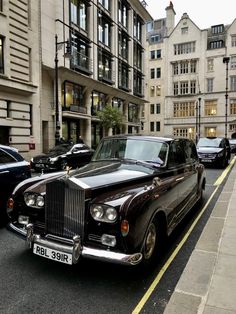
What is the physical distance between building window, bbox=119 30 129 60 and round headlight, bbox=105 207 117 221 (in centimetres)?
3465

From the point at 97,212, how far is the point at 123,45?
3630 cm

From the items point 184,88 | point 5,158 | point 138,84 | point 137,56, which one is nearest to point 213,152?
point 5,158

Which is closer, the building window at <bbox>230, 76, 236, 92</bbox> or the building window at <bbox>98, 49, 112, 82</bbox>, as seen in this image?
the building window at <bbox>98, 49, 112, 82</bbox>

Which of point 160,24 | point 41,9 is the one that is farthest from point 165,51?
point 41,9

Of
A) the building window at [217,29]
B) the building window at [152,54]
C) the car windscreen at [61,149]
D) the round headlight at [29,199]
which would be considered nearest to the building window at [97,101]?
the car windscreen at [61,149]

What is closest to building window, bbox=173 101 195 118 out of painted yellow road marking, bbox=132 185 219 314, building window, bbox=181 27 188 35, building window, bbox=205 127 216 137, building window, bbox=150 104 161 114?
building window, bbox=150 104 161 114

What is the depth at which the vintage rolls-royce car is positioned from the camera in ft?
10.9

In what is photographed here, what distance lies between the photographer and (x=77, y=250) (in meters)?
3.32

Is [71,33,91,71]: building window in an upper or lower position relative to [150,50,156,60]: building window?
lower

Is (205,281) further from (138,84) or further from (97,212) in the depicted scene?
(138,84)

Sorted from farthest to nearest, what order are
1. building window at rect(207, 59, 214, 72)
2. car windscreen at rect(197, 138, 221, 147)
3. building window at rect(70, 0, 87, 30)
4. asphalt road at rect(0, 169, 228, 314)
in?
1. building window at rect(207, 59, 214, 72)
2. building window at rect(70, 0, 87, 30)
3. car windscreen at rect(197, 138, 221, 147)
4. asphalt road at rect(0, 169, 228, 314)

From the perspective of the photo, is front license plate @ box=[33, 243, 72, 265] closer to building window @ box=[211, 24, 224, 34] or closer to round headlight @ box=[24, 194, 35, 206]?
round headlight @ box=[24, 194, 35, 206]

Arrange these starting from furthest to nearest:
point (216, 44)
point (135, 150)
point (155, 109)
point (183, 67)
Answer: point (155, 109), point (183, 67), point (216, 44), point (135, 150)

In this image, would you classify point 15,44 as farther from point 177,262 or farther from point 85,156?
point 177,262
